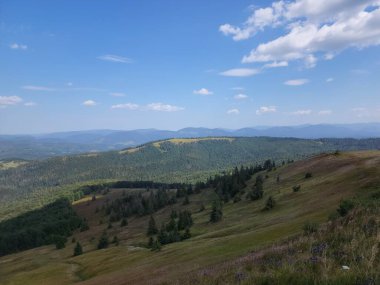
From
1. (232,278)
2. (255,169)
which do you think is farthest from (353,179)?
(255,169)

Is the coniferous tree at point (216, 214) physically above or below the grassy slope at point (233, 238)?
below

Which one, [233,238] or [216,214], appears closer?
[233,238]

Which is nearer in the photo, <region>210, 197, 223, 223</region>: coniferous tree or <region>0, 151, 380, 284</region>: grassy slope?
<region>0, 151, 380, 284</region>: grassy slope

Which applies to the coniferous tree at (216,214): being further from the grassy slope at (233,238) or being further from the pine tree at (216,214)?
the grassy slope at (233,238)

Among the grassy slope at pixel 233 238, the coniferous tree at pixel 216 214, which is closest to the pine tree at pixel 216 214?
the coniferous tree at pixel 216 214

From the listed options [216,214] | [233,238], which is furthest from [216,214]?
[233,238]

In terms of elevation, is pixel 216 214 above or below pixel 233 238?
below

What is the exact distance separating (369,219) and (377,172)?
2109 inches

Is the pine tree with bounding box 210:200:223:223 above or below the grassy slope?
below

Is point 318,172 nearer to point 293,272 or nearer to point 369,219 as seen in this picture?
point 369,219

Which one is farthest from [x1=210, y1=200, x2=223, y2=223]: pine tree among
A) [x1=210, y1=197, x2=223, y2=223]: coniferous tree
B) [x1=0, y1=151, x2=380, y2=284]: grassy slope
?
[x1=0, y1=151, x2=380, y2=284]: grassy slope

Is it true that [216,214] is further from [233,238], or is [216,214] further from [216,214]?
[233,238]

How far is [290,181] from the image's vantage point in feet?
378

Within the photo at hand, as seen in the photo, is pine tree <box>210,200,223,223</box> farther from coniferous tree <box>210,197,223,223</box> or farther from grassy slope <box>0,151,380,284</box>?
grassy slope <box>0,151,380,284</box>
